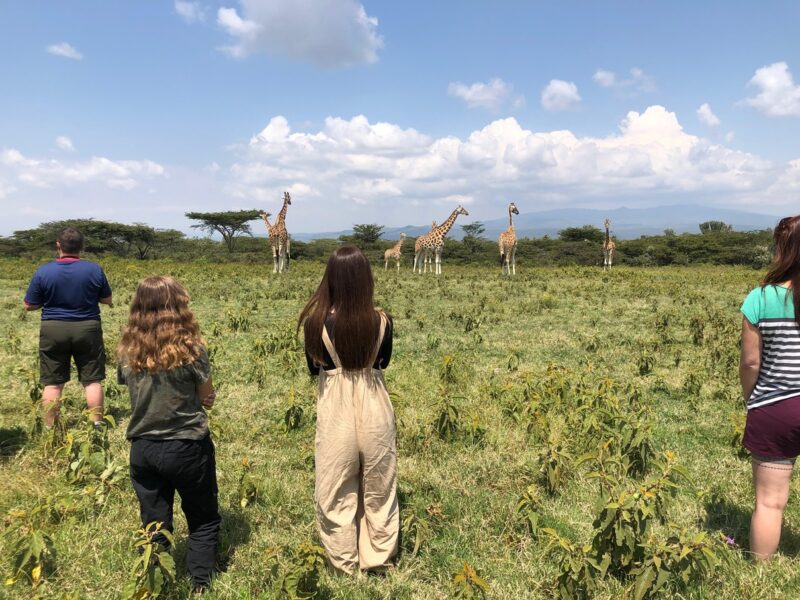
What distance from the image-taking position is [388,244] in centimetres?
→ 4491

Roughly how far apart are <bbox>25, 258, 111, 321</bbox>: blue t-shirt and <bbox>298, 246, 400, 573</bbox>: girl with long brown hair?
314 centimetres

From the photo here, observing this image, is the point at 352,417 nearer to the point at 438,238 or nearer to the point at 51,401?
the point at 51,401

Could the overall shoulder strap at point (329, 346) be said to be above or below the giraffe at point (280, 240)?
below

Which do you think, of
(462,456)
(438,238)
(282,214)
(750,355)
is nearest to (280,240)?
(282,214)

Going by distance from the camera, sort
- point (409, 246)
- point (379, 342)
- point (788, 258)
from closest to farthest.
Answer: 1. point (788, 258)
2. point (379, 342)
3. point (409, 246)

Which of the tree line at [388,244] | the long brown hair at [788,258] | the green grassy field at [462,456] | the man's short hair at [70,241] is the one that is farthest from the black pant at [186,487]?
the tree line at [388,244]

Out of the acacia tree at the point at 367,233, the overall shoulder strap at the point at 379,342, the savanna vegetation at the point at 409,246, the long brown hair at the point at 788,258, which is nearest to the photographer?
the long brown hair at the point at 788,258

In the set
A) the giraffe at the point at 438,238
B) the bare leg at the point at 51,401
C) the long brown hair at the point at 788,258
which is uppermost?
the giraffe at the point at 438,238

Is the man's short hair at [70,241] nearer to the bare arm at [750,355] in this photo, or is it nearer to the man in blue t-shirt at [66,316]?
the man in blue t-shirt at [66,316]

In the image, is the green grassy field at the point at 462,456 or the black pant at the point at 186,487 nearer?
the black pant at the point at 186,487

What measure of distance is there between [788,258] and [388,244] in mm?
42386

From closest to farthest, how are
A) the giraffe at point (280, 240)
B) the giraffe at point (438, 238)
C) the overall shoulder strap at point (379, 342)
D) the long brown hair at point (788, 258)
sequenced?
the long brown hair at point (788, 258) < the overall shoulder strap at point (379, 342) < the giraffe at point (280, 240) < the giraffe at point (438, 238)

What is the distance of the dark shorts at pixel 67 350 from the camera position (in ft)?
16.5

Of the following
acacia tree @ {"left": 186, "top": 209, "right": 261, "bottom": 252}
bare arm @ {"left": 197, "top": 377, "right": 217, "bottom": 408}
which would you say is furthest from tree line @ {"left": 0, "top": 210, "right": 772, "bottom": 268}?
bare arm @ {"left": 197, "top": 377, "right": 217, "bottom": 408}
